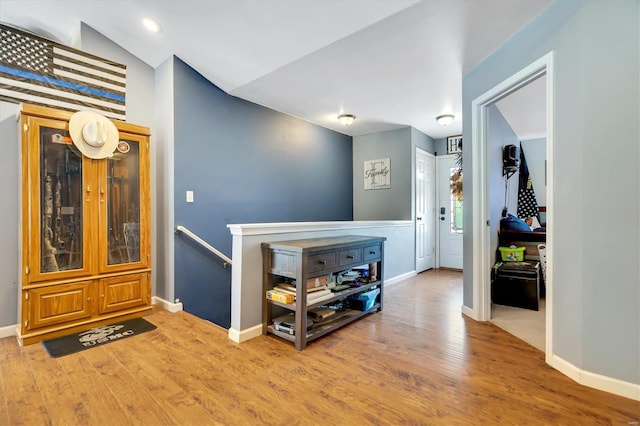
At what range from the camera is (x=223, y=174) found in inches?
137

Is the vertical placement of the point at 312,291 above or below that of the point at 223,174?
below

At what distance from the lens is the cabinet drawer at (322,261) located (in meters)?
2.29

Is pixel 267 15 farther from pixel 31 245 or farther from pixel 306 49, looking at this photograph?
pixel 31 245

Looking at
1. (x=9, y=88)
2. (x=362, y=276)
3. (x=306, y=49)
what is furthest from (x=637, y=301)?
(x=9, y=88)

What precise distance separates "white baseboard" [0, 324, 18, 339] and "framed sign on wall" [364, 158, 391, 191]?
458 centimetres

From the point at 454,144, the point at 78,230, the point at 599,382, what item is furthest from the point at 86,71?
the point at 454,144

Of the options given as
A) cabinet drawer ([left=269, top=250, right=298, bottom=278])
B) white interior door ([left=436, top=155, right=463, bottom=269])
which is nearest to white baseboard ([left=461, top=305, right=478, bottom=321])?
cabinet drawer ([left=269, top=250, right=298, bottom=278])

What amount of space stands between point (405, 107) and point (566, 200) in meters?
2.43

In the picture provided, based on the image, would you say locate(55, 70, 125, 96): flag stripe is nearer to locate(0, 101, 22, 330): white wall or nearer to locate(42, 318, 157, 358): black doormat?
locate(0, 101, 22, 330): white wall

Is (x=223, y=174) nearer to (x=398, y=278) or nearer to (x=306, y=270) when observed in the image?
(x=306, y=270)

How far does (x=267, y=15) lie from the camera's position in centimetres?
234

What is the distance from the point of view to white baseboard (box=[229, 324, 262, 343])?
2.32m

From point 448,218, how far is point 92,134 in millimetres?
5185

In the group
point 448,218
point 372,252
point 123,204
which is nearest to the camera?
point 123,204
